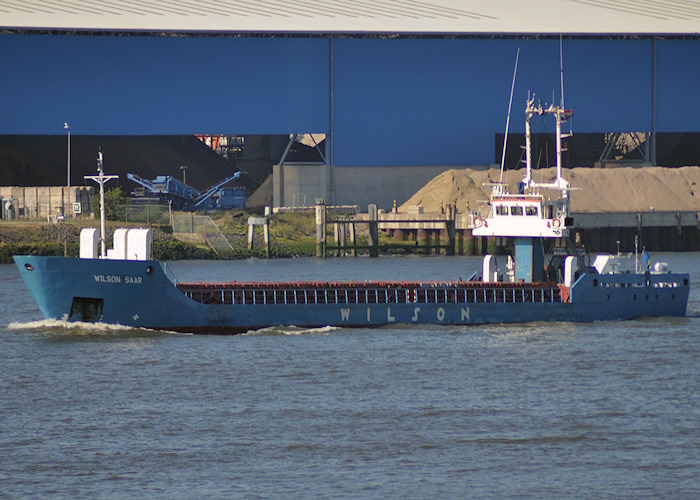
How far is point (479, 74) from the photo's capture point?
9650cm

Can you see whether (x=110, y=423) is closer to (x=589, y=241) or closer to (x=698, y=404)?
(x=698, y=404)

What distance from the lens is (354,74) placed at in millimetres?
95312

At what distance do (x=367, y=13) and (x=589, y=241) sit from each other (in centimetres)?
2567

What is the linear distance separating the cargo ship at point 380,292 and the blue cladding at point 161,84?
49989 millimetres

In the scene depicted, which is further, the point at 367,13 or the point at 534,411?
the point at 367,13

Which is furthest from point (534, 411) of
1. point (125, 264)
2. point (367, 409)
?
point (125, 264)

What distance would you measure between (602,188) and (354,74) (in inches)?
912

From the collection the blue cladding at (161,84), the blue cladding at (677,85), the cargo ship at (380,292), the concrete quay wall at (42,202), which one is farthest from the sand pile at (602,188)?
the cargo ship at (380,292)

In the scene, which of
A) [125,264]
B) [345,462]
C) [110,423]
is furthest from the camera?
[125,264]

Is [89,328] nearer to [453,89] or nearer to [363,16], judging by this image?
[363,16]

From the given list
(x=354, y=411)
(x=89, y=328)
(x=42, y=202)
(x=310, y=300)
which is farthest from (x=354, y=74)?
(x=354, y=411)

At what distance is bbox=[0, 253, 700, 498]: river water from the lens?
2303 centimetres

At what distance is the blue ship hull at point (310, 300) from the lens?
3928 centimetres

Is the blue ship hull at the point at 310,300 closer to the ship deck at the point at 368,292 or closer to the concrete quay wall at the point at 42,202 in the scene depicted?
the ship deck at the point at 368,292
